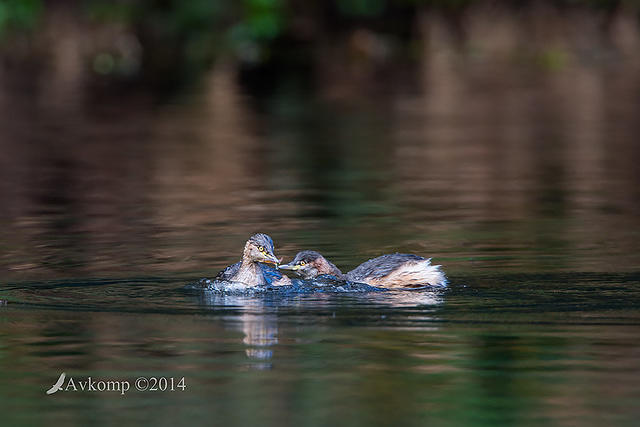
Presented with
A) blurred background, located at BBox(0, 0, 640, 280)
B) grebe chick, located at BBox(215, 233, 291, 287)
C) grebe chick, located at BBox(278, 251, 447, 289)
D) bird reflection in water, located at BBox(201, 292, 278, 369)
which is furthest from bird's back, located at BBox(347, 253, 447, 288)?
blurred background, located at BBox(0, 0, 640, 280)

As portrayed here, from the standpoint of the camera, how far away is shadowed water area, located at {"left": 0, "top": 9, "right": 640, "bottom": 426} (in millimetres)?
7590

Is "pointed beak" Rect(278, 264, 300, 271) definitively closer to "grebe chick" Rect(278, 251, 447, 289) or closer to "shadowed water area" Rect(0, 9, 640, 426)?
"grebe chick" Rect(278, 251, 447, 289)

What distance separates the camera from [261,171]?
18.4 metres

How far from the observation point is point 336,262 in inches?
454

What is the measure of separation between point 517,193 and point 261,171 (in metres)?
3.73

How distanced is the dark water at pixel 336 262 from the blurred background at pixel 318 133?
71 millimetres

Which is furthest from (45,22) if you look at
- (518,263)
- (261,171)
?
(518,263)

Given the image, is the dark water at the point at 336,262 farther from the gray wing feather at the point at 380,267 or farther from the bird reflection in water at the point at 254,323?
the gray wing feather at the point at 380,267

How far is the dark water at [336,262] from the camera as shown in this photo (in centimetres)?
758

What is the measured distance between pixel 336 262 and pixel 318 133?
40.1 feet

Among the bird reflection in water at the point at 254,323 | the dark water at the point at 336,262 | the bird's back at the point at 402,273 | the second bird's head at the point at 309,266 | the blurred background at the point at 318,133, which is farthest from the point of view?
the blurred background at the point at 318,133

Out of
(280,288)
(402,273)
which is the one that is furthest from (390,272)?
(280,288)

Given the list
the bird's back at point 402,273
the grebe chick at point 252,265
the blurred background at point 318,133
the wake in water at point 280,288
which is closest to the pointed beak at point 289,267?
the wake in water at point 280,288

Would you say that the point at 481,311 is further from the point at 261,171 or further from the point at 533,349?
the point at 261,171
